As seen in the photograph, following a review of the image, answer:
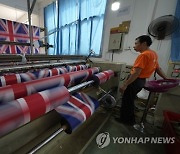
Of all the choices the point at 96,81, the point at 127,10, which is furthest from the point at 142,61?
the point at 127,10

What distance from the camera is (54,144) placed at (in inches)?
50.3

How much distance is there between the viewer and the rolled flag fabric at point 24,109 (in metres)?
0.44

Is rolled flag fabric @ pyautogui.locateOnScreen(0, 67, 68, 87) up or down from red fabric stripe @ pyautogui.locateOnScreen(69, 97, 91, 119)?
up

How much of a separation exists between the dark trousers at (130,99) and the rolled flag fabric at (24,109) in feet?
4.17

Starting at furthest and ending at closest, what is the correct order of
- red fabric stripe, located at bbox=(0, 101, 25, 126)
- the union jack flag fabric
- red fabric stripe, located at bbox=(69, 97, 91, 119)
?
the union jack flag fabric
red fabric stripe, located at bbox=(69, 97, 91, 119)
red fabric stripe, located at bbox=(0, 101, 25, 126)

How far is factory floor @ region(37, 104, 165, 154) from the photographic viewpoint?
4.06ft

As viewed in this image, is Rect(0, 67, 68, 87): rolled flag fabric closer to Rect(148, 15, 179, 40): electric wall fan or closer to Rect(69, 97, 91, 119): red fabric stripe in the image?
Rect(69, 97, 91, 119): red fabric stripe

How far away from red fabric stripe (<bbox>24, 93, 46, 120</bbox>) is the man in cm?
123

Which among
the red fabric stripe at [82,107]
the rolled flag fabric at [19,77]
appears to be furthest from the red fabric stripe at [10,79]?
the red fabric stripe at [82,107]

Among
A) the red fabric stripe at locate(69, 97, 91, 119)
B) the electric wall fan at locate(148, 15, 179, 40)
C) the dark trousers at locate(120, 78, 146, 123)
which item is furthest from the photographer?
the electric wall fan at locate(148, 15, 179, 40)

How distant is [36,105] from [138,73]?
4.24 feet

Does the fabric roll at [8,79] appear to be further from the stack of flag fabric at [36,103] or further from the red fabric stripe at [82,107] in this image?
the red fabric stripe at [82,107]

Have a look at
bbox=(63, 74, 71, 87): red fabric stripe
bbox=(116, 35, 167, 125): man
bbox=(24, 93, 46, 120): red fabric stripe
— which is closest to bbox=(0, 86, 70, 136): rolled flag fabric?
bbox=(24, 93, 46, 120): red fabric stripe

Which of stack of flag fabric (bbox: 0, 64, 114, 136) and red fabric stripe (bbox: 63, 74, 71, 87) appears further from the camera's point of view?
red fabric stripe (bbox: 63, 74, 71, 87)
